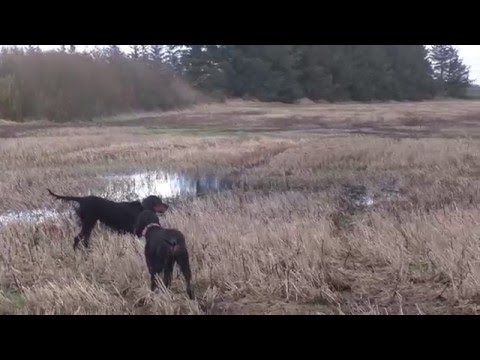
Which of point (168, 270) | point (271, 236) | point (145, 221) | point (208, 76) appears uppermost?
point (208, 76)

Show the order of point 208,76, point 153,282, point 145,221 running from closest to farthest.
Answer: point 153,282 → point 145,221 → point 208,76

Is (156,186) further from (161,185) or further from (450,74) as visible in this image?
(450,74)

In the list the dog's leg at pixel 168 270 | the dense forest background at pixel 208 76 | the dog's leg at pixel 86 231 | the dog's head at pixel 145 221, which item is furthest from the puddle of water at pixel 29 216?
the dense forest background at pixel 208 76

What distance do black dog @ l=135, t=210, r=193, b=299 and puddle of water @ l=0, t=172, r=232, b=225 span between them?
506 cm

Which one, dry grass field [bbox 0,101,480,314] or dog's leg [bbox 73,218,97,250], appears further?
dog's leg [bbox 73,218,97,250]

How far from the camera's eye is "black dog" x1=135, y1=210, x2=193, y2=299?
4980mm

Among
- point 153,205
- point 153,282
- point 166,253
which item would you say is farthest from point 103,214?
point 166,253

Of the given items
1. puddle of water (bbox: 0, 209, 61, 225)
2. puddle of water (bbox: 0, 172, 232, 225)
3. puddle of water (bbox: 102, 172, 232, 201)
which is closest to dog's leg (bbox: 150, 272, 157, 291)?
puddle of water (bbox: 0, 209, 61, 225)

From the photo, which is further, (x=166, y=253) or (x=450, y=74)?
(x=450, y=74)

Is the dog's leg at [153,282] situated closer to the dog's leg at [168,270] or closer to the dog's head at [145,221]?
the dog's leg at [168,270]

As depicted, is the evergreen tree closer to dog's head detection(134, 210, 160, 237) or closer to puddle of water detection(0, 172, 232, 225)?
puddle of water detection(0, 172, 232, 225)

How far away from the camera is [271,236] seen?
23.1 ft

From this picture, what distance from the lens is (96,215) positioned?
7.02m

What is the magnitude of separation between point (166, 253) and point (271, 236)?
2.27 metres
